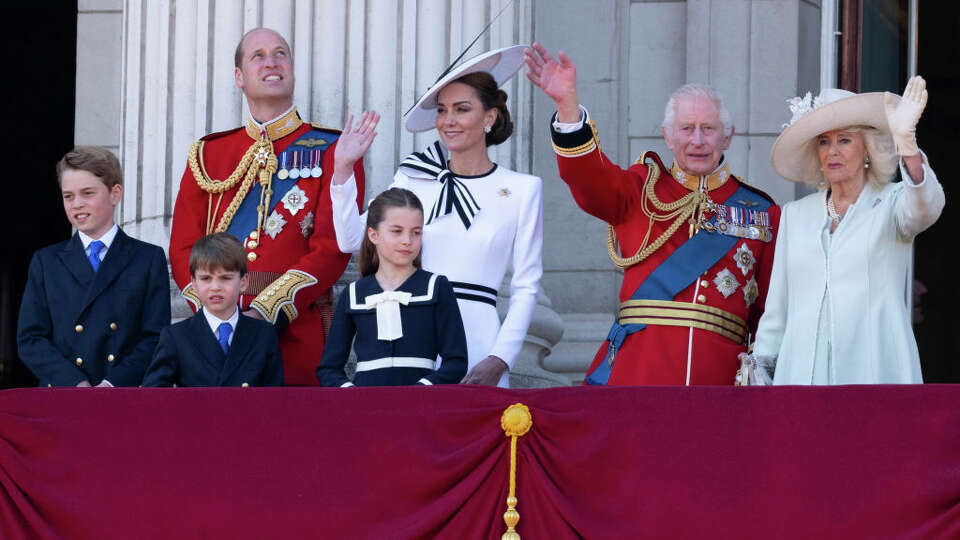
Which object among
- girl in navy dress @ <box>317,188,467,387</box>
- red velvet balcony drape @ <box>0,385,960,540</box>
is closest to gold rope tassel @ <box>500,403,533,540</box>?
red velvet balcony drape @ <box>0,385,960,540</box>

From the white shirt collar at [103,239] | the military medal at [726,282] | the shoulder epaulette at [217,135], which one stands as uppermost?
the shoulder epaulette at [217,135]

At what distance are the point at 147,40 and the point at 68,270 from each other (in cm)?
161

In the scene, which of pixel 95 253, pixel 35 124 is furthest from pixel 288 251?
pixel 35 124

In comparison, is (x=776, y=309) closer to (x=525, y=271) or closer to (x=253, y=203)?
(x=525, y=271)

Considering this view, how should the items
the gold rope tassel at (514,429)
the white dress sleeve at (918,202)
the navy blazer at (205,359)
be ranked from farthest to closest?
1. the navy blazer at (205,359)
2. the white dress sleeve at (918,202)
3. the gold rope tassel at (514,429)

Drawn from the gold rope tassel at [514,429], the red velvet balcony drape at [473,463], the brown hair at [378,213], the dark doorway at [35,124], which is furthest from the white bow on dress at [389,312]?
the dark doorway at [35,124]

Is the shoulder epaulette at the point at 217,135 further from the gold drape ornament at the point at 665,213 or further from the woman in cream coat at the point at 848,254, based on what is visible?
the woman in cream coat at the point at 848,254

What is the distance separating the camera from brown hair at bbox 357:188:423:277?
5289mm

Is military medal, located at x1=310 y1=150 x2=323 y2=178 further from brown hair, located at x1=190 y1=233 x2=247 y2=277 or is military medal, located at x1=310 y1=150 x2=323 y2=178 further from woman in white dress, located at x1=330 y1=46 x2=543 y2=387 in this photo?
brown hair, located at x1=190 y1=233 x2=247 y2=277

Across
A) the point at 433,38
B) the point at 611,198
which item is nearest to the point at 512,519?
the point at 611,198

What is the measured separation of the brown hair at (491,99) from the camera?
570cm

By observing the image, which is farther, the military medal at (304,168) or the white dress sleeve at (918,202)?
the military medal at (304,168)

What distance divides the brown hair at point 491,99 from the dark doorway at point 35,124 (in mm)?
5474

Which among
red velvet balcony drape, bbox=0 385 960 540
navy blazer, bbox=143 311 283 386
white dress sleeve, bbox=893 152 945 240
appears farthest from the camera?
navy blazer, bbox=143 311 283 386
